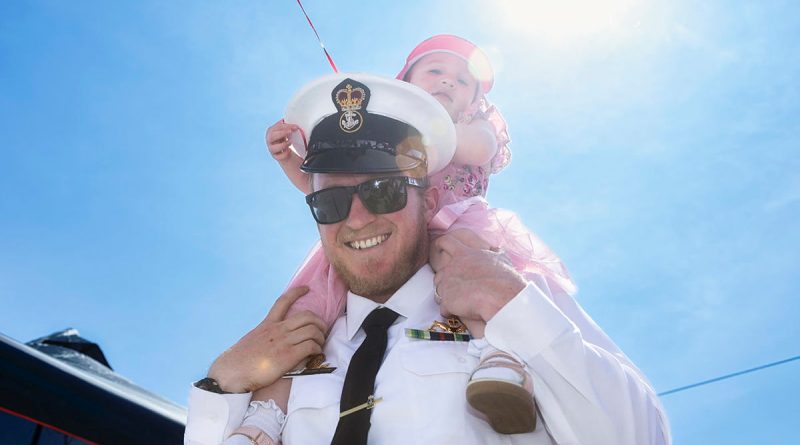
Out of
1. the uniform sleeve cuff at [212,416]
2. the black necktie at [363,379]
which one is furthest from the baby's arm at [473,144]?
the uniform sleeve cuff at [212,416]

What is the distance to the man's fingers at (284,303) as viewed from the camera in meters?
2.76

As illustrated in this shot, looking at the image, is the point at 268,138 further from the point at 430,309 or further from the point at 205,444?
the point at 205,444

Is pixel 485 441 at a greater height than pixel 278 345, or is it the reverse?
pixel 278 345

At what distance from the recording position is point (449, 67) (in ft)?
12.1

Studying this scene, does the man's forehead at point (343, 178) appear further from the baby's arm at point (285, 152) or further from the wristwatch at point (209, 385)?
the wristwatch at point (209, 385)

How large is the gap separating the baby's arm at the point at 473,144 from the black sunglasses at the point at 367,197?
2.00 feet

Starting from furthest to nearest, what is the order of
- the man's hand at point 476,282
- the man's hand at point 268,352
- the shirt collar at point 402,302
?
the shirt collar at point 402,302
the man's hand at point 268,352
the man's hand at point 476,282

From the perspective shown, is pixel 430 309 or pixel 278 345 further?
pixel 430 309

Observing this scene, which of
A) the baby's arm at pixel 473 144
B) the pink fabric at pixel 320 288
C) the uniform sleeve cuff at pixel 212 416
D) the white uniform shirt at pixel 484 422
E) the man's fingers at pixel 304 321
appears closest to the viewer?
the white uniform shirt at pixel 484 422

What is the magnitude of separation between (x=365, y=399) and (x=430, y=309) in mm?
557

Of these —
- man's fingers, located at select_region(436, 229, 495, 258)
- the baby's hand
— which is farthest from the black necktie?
the baby's hand

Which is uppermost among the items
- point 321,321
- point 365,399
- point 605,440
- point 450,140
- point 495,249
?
point 450,140

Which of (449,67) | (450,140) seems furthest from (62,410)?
(449,67)

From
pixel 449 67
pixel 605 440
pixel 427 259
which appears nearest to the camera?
pixel 605 440
